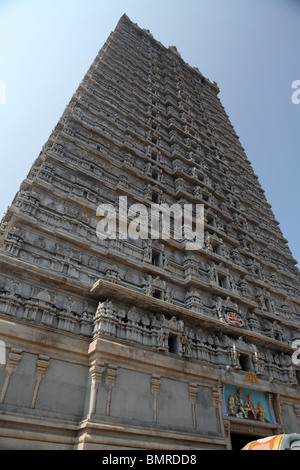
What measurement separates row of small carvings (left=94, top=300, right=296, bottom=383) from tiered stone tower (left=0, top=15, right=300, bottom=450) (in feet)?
0.21

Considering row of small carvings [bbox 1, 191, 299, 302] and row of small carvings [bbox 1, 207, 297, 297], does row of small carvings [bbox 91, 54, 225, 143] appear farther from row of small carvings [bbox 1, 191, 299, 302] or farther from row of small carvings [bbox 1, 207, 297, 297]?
row of small carvings [bbox 1, 207, 297, 297]

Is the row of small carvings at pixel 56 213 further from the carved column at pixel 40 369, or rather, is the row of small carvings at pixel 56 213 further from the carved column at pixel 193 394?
the carved column at pixel 193 394

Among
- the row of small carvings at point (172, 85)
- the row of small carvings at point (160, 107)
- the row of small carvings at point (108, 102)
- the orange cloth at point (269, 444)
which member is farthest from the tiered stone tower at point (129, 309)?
the orange cloth at point (269, 444)

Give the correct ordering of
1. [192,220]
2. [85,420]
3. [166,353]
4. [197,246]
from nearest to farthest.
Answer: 1. [85,420]
2. [166,353]
3. [197,246]
4. [192,220]

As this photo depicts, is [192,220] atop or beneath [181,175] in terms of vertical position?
beneath

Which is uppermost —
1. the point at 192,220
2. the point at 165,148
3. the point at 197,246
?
the point at 165,148

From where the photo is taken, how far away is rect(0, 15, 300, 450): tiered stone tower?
11117 millimetres

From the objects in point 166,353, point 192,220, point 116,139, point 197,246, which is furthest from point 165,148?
point 166,353

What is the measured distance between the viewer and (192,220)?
22.7 metres

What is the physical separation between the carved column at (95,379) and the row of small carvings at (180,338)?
3.94 ft

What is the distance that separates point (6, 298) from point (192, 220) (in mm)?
13921

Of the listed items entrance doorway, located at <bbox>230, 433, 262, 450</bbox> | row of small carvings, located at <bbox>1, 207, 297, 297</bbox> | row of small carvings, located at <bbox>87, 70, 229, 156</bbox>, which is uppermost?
row of small carvings, located at <bbox>87, 70, 229, 156</bbox>

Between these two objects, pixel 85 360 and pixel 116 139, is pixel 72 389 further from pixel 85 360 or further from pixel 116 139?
pixel 116 139

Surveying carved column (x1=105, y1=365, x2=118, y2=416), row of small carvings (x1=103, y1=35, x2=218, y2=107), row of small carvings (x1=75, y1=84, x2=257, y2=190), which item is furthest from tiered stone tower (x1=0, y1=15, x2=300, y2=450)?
row of small carvings (x1=103, y1=35, x2=218, y2=107)
